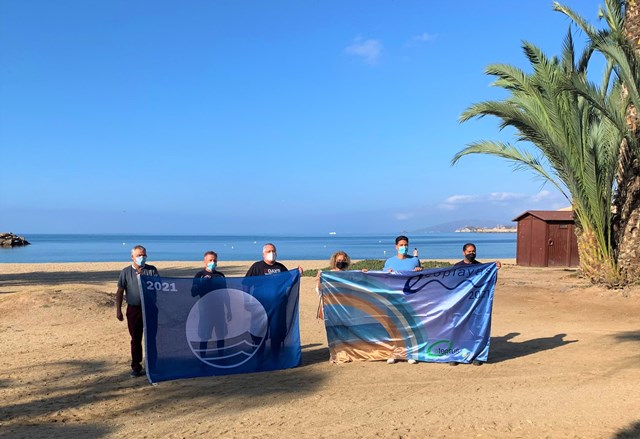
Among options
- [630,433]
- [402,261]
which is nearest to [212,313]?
[402,261]

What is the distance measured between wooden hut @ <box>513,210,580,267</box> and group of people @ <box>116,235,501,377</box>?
60.4 feet

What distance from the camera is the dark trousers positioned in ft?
22.4

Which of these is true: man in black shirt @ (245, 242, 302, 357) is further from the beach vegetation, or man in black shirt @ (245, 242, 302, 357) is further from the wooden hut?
the wooden hut

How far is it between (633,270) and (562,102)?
4832 mm

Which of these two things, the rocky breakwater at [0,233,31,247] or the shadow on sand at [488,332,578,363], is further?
the rocky breakwater at [0,233,31,247]

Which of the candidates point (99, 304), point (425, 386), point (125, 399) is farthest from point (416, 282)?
point (99, 304)

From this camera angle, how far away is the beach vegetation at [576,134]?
1448 centimetres

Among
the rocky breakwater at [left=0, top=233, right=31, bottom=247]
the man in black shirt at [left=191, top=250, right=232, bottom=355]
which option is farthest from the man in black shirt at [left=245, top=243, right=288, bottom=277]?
the rocky breakwater at [left=0, top=233, right=31, bottom=247]

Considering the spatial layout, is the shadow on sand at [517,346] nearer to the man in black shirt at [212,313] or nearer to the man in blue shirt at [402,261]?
the man in blue shirt at [402,261]

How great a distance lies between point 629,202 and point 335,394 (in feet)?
40.0

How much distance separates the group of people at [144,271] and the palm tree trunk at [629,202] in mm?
8627

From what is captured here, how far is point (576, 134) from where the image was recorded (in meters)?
14.5

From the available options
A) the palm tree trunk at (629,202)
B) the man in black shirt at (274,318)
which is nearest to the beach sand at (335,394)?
the man in black shirt at (274,318)

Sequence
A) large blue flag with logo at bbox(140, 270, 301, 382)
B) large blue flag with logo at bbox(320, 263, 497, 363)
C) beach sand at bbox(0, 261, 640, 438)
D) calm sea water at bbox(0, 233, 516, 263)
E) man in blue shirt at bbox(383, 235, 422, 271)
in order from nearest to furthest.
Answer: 1. beach sand at bbox(0, 261, 640, 438)
2. large blue flag with logo at bbox(140, 270, 301, 382)
3. large blue flag with logo at bbox(320, 263, 497, 363)
4. man in blue shirt at bbox(383, 235, 422, 271)
5. calm sea water at bbox(0, 233, 516, 263)
